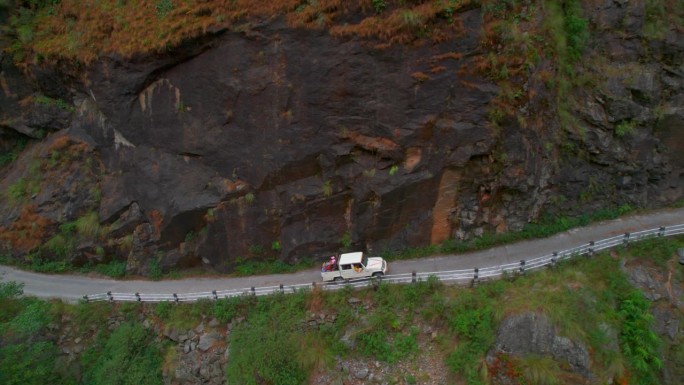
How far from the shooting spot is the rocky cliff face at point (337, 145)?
16594 mm

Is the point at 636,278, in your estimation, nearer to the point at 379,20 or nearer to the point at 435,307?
the point at 435,307

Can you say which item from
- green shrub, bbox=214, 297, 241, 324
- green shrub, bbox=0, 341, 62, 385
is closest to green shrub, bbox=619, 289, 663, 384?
green shrub, bbox=214, 297, 241, 324

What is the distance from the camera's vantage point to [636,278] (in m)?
16.2

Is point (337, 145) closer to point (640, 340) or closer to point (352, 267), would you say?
point (352, 267)

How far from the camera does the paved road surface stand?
17.7 metres

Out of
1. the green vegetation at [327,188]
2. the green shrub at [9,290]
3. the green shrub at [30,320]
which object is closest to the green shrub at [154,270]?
the green shrub at [30,320]

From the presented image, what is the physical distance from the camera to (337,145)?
17.3m

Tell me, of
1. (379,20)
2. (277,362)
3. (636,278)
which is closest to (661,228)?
(636,278)

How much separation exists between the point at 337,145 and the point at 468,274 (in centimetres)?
661

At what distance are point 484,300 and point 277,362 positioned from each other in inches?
283

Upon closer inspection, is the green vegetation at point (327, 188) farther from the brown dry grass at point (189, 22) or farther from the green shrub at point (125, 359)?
the green shrub at point (125, 359)

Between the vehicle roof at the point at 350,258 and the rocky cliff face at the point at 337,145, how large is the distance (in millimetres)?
1012

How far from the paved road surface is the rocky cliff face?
2.58 feet

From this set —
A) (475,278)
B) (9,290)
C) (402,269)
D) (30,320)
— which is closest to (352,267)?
(402,269)
